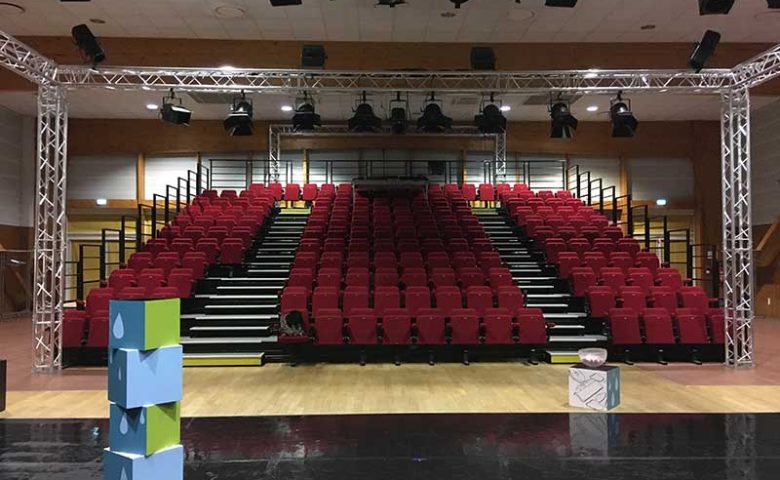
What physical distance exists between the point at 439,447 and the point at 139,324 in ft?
7.55

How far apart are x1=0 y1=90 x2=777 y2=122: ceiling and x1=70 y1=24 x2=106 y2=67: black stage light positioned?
4.62 meters

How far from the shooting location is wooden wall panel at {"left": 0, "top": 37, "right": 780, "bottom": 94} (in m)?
9.50

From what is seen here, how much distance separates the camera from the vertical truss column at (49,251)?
700 centimetres

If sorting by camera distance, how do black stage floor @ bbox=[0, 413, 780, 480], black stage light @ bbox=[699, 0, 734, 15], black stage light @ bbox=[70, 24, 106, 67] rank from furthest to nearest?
black stage light @ bbox=[70, 24, 106, 67] < black stage light @ bbox=[699, 0, 734, 15] < black stage floor @ bbox=[0, 413, 780, 480]

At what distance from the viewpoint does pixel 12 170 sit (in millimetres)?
13539

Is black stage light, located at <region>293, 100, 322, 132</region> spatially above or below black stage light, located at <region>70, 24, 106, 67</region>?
below

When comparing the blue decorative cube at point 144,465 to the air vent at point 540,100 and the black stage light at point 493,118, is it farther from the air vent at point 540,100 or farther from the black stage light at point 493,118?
the air vent at point 540,100

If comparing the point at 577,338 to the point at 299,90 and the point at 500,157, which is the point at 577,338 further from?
the point at 500,157

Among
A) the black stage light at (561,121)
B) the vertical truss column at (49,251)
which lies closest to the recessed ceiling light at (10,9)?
the vertical truss column at (49,251)

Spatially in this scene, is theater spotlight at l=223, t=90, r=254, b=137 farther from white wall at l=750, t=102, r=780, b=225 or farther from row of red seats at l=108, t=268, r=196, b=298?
white wall at l=750, t=102, r=780, b=225

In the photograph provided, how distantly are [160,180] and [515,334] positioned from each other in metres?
10.8

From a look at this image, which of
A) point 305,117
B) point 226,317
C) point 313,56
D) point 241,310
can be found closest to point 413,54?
point 313,56

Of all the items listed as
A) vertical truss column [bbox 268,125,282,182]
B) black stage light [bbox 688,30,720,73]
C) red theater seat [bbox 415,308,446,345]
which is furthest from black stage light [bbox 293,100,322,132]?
black stage light [bbox 688,30,720,73]

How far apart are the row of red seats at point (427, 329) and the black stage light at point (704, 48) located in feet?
13.1
